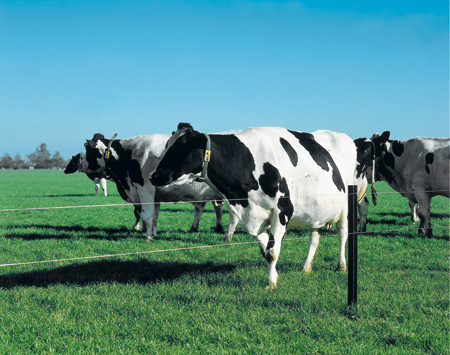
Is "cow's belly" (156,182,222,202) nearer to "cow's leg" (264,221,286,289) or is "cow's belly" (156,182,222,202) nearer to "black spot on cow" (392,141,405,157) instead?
"cow's leg" (264,221,286,289)

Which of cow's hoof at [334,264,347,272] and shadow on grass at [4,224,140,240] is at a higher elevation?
cow's hoof at [334,264,347,272]

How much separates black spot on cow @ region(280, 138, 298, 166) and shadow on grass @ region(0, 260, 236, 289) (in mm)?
2015

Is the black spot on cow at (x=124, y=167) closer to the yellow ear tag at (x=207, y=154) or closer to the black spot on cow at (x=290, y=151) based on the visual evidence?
the yellow ear tag at (x=207, y=154)

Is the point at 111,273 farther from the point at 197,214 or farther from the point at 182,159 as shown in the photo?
the point at 197,214

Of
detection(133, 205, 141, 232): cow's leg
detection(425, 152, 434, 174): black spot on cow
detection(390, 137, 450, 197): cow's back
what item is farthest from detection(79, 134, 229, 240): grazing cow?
detection(425, 152, 434, 174): black spot on cow

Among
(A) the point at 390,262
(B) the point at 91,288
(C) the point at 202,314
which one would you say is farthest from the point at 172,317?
(A) the point at 390,262

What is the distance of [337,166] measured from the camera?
690 cm

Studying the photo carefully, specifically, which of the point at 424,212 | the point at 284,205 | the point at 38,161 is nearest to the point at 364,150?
the point at 424,212

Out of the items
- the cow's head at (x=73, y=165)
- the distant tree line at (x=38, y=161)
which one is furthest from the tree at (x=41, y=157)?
the cow's head at (x=73, y=165)

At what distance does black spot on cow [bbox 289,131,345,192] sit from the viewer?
21.2 feet

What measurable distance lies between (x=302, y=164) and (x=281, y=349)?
9.10 ft

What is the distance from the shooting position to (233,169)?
19.3 feet

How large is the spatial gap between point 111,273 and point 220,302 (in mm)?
2336

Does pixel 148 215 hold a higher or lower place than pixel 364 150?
lower
